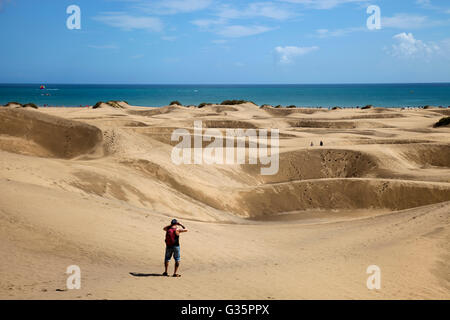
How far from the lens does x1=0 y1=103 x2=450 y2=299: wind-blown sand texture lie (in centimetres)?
940

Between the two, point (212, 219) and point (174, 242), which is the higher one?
point (174, 242)

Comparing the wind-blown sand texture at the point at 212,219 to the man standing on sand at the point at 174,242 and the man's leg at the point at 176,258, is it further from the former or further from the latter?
the man standing on sand at the point at 174,242

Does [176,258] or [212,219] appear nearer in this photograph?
[176,258]

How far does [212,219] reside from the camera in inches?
795

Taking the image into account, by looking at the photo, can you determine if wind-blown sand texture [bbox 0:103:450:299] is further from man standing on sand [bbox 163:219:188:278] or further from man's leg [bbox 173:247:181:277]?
man standing on sand [bbox 163:219:188:278]

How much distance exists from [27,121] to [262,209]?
1506 cm

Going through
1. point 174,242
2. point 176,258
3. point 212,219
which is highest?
point 174,242

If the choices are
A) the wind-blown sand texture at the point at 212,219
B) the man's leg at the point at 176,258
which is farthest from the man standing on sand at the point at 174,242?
the wind-blown sand texture at the point at 212,219

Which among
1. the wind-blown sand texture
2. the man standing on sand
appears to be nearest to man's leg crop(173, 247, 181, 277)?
the man standing on sand

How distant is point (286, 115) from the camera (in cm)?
7100

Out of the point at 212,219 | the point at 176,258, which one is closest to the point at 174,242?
the point at 176,258

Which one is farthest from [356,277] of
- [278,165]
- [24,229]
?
[278,165]

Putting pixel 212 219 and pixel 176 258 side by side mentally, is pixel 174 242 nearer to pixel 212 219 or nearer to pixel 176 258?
pixel 176 258

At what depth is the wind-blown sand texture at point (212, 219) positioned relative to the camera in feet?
30.8
